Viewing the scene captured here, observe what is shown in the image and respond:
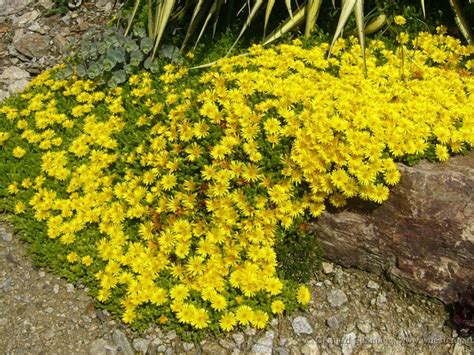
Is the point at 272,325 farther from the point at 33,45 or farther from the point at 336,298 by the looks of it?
the point at 33,45

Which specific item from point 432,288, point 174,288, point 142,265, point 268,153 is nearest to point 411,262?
point 432,288

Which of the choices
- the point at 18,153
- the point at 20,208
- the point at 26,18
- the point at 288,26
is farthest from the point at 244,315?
the point at 26,18

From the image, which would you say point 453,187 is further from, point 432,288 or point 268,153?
point 268,153

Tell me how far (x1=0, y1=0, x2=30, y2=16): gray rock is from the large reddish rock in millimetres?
5414

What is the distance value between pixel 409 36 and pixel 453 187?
179cm

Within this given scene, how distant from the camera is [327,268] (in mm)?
3812

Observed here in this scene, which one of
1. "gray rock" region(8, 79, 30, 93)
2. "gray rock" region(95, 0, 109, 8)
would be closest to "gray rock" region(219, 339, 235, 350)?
"gray rock" region(8, 79, 30, 93)

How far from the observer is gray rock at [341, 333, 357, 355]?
3412 millimetres

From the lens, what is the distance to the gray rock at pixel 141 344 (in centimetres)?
340

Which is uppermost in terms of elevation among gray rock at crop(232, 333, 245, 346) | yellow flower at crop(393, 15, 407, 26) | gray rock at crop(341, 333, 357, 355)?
yellow flower at crop(393, 15, 407, 26)

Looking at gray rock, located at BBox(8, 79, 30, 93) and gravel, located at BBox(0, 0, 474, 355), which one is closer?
gravel, located at BBox(0, 0, 474, 355)

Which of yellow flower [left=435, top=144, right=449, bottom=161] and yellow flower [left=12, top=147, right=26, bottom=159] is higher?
yellow flower [left=435, top=144, right=449, bottom=161]

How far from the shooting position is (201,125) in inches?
147

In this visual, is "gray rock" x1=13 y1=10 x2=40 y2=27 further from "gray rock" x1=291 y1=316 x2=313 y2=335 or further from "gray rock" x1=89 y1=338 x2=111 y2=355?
"gray rock" x1=291 y1=316 x2=313 y2=335
